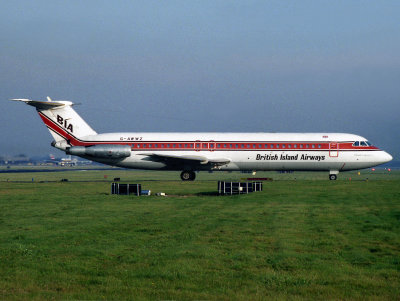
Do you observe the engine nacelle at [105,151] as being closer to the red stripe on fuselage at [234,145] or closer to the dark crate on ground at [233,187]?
the red stripe on fuselage at [234,145]

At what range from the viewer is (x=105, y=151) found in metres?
52.0

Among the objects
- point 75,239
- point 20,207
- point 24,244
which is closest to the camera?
point 24,244

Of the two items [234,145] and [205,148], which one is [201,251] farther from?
[234,145]

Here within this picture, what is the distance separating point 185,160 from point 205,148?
2384 mm

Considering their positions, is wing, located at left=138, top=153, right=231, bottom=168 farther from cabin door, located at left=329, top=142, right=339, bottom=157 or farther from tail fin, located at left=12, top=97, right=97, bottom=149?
cabin door, located at left=329, top=142, right=339, bottom=157

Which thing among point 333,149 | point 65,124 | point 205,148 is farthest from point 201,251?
point 65,124

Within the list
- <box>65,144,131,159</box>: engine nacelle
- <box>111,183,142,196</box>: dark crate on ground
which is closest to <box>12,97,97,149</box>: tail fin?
<box>65,144,131,159</box>: engine nacelle

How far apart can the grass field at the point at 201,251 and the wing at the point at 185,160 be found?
24424mm

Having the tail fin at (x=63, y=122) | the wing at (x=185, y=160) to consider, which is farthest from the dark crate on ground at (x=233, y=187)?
the tail fin at (x=63, y=122)

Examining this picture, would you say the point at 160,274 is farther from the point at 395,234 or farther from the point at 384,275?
the point at 395,234

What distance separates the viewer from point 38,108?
52.8m

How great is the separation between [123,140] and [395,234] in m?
37.9

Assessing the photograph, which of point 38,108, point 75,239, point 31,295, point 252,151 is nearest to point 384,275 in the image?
point 31,295

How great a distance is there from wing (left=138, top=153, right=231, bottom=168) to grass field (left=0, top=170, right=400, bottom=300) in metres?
24.4
